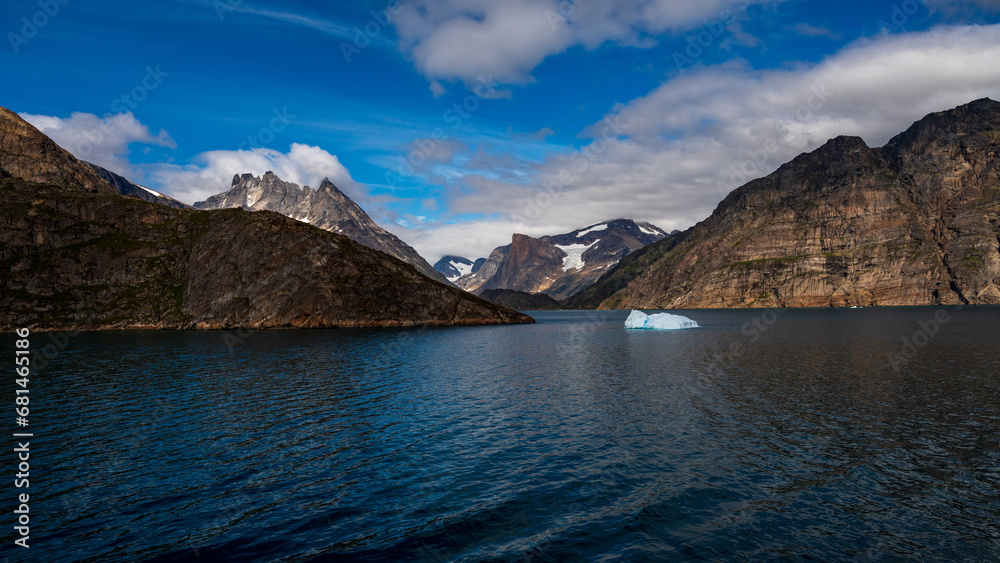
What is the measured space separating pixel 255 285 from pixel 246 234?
80.3ft

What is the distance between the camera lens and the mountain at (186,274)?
162m

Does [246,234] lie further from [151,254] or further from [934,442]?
[934,442]

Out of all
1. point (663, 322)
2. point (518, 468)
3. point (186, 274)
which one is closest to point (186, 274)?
point (186, 274)

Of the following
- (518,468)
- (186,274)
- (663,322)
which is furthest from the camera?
(186,274)

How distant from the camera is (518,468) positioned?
27.0 m

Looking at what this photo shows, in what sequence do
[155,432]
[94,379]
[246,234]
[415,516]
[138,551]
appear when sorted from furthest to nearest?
1. [246,234]
2. [94,379]
3. [155,432]
4. [415,516]
5. [138,551]

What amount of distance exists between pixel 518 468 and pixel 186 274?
640 ft

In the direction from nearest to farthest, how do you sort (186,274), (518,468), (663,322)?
(518,468), (663,322), (186,274)

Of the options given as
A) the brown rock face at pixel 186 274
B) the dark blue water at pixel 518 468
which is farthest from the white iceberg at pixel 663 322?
the dark blue water at pixel 518 468

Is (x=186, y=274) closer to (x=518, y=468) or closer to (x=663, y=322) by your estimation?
(x=663, y=322)

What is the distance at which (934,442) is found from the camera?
3011 cm

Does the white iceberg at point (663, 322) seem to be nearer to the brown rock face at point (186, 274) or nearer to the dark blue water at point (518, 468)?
the brown rock face at point (186, 274)

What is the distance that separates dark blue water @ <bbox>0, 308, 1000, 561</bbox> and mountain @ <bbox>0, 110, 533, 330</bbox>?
112 m

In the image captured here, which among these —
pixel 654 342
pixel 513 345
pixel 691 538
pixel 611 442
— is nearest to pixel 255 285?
pixel 513 345
